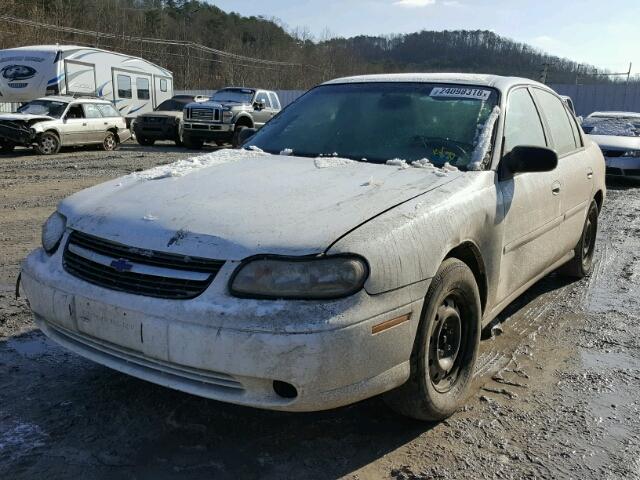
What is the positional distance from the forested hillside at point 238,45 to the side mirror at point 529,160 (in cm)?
4230

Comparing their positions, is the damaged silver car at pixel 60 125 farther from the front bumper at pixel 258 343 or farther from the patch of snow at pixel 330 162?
the front bumper at pixel 258 343

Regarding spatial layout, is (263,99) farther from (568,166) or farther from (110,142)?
(568,166)

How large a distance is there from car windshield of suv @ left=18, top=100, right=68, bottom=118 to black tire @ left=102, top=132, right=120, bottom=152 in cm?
155

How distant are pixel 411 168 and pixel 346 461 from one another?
157 centimetres

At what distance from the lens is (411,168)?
3.24 meters

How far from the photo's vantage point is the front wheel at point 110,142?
1747 centimetres

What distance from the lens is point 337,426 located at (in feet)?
9.25

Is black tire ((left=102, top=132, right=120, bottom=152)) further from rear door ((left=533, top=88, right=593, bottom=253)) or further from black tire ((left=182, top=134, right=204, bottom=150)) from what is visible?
rear door ((left=533, top=88, right=593, bottom=253))

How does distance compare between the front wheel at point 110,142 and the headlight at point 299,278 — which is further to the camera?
the front wheel at point 110,142

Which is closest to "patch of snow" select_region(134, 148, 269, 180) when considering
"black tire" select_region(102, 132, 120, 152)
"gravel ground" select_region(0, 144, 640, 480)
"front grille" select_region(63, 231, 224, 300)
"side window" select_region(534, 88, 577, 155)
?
"front grille" select_region(63, 231, 224, 300)

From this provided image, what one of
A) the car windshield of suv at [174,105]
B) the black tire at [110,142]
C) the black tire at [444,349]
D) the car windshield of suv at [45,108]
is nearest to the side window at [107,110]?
the black tire at [110,142]

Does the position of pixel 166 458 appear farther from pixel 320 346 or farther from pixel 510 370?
pixel 510 370

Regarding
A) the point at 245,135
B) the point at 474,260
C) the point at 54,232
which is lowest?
the point at 474,260

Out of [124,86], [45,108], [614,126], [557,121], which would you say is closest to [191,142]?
[45,108]
